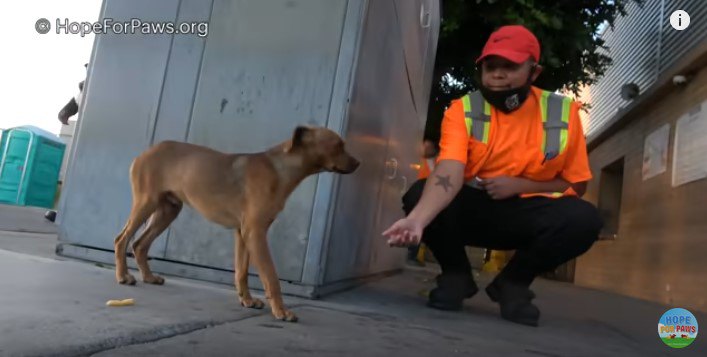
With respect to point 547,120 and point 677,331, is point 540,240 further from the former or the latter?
point 677,331

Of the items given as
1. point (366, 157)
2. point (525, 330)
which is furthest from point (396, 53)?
point (525, 330)

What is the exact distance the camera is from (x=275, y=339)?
209cm

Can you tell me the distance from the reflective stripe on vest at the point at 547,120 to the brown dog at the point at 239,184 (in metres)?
0.77

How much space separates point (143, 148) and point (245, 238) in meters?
1.38

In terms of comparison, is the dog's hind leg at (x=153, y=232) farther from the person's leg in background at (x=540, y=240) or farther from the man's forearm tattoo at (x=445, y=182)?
the person's leg in background at (x=540, y=240)

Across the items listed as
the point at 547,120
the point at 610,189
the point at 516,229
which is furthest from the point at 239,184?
the point at 610,189

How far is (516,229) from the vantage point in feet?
11.7

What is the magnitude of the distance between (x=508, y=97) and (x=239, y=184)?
1.49m

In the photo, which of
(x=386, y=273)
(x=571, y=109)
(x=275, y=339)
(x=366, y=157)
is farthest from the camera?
(x=386, y=273)

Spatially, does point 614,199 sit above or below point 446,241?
above

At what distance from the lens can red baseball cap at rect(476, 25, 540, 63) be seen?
3230mm

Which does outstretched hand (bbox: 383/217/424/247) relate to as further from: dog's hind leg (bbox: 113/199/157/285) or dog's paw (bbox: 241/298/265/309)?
dog's hind leg (bbox: 113/199/157/285)

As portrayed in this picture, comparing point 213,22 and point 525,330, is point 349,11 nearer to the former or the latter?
point 213,22

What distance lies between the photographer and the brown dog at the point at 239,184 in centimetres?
283
